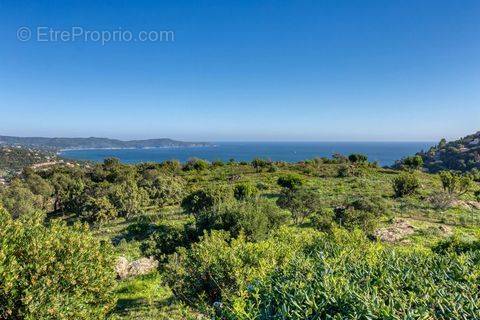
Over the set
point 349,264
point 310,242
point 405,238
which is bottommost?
point 405,238

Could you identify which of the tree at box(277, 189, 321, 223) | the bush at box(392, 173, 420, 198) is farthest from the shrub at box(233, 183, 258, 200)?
the bush at box(392, 173, 420, 198)

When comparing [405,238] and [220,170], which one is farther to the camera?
[220,170]

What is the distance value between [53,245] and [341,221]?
72.3ft

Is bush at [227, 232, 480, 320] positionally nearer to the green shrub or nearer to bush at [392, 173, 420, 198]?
the green shrub

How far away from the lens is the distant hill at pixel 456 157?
364ft

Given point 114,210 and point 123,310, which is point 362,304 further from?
point 114,210

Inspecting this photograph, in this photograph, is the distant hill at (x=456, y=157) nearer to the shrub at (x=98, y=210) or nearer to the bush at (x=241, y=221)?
A: the bush at (x=241, y=221)

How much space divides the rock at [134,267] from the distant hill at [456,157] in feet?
389

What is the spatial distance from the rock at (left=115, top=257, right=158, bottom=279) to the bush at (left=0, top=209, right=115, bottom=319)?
8.63 meters

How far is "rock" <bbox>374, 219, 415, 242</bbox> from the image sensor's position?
26.1m

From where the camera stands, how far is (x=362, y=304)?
6047 millimetres

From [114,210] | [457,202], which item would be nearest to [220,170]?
[114,210]

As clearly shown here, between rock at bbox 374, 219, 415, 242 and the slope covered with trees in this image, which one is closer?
rock at bbox 374, 219, 415, 242

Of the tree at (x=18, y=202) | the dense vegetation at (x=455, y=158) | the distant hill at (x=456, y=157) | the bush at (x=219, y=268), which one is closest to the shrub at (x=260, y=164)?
the tree at (x=18, y=202)
